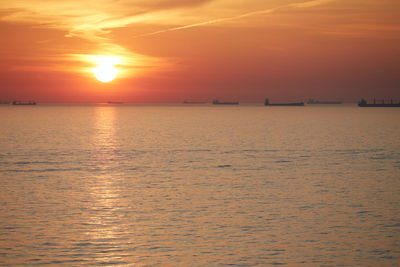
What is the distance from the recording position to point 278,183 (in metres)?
43.8

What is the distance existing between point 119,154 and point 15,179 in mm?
26335

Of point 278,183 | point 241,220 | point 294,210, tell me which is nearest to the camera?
point 241,220

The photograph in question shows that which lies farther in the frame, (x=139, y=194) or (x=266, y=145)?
(x=266, y=145)

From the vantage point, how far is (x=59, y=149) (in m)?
75.8

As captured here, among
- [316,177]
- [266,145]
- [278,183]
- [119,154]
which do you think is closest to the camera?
[278,183]

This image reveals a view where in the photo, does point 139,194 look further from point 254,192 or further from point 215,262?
point 215,262

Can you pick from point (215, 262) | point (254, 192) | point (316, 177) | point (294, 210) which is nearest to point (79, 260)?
point (215, 262)

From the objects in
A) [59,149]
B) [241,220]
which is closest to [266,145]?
[59,149]

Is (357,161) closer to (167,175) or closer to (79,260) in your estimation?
(167,175)

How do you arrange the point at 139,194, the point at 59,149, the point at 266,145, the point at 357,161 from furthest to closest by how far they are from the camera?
the point at 266,145
the point at 59,149
the point at 357,161
the point at 139,194

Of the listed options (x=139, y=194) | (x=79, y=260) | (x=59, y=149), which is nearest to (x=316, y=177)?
(x=139, y=194)

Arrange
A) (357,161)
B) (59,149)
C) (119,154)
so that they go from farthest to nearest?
(59,149) → (119,154) → (357,161)

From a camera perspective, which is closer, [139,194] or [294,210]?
[294,210]

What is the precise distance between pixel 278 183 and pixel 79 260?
2511cm
